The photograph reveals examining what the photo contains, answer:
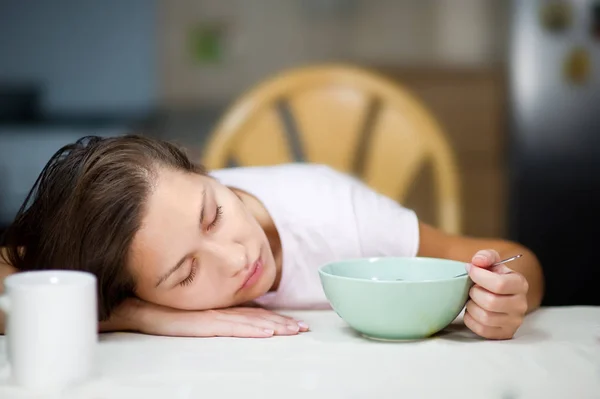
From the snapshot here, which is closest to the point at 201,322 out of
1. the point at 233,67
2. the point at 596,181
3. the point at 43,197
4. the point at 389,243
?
the point at 43,197

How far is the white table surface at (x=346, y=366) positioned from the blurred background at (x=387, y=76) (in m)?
2.18

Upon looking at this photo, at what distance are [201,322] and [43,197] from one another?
0.86ft

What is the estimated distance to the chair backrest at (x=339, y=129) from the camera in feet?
5.36

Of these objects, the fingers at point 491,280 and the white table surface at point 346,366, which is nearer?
the white table surface at point 346,366

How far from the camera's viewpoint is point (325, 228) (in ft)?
4.04

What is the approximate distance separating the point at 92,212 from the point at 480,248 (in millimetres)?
565

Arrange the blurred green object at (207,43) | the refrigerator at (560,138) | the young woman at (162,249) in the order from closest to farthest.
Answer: the young woman at (162,249) → the refrigerator at (560,138) → the blurred green object at (207,43)

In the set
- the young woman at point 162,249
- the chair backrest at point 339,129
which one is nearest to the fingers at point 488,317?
the young woman at point 162,249

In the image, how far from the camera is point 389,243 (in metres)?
1.22

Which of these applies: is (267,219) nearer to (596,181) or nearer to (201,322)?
(201,322)

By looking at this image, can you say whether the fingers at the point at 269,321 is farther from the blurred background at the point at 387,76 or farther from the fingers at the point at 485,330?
the blurred background at the point at 387,76

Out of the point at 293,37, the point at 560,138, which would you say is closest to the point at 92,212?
the point at 560,138

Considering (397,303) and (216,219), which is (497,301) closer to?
(397,303)

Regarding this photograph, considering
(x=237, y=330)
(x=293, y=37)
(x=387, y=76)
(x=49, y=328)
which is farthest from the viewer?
(x=293, y=37)
